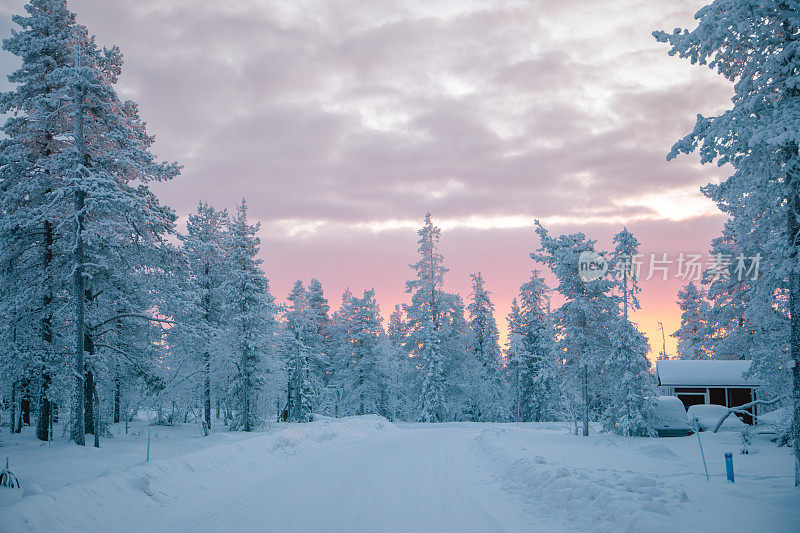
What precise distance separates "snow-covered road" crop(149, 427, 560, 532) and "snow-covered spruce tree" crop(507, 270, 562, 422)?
121 ft

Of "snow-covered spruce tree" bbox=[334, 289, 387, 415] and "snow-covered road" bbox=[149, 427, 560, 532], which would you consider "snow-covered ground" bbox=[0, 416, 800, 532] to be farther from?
"snow-covered spruce tree" bbox=[334, 289, 387, 415]

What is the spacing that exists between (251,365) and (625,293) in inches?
927

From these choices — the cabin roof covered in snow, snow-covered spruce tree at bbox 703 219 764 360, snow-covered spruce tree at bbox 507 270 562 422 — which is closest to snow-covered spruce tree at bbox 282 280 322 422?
snow-covered spruce tree at bbox 507 270 562 422

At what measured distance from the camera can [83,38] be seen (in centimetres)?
2005

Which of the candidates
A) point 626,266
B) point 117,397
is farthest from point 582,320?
point 117,397

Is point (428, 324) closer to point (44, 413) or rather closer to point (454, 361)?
point (454, 361)

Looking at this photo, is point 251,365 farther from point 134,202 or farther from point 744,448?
point 744,448

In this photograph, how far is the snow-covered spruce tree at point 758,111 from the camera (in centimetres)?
1081

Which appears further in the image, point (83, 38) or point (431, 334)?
point (431, 334)

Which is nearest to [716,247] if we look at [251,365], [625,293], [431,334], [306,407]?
[625,293]

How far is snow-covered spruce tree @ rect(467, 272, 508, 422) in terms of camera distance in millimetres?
51688

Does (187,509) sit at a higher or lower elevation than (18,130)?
lower

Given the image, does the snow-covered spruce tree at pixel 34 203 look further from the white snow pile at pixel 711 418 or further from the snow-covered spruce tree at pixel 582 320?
the white snow pile at pixel 711 418

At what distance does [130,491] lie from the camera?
10.2 meters
